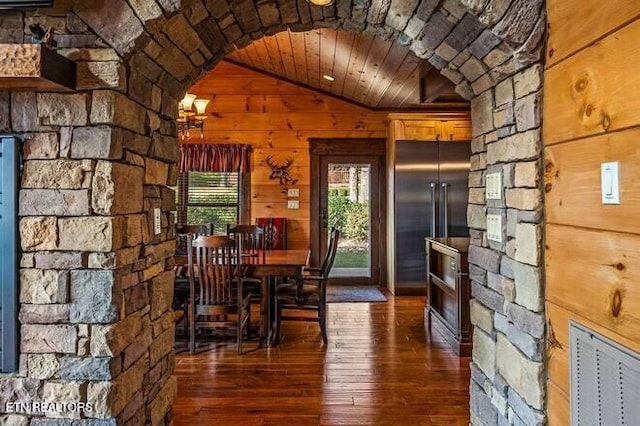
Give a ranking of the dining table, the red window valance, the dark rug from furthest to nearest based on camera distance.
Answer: the red window valance < the dark rug < the dining table

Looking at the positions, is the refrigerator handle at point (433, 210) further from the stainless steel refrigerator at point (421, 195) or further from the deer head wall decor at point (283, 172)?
the deer head wall decor at point (283, 172)

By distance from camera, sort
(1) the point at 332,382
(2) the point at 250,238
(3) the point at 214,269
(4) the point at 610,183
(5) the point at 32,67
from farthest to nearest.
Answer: (2) the point at 250,238 < (3) the point at 214,269 < (1) the point at 332,382 < (5) the point at 32,67 < (4) the point at 610,183

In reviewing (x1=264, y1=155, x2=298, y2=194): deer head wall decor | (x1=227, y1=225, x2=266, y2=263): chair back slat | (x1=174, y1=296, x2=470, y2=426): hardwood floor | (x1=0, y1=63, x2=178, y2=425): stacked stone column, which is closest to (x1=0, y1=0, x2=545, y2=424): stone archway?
(x1=0, y1=63, x2=178, y2=425): stacked stone column

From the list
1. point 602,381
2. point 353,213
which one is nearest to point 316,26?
point 602,381

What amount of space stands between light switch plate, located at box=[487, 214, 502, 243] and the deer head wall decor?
4952 millimetres

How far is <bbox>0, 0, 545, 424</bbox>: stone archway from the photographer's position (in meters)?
1.70

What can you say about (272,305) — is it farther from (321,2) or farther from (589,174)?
(589,174)

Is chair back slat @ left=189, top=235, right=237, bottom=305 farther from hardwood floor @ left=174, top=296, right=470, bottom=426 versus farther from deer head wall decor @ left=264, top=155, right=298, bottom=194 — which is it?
deer head wall decor @ left=264, top=155, right=298, bottom=194

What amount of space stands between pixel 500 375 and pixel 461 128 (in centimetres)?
490

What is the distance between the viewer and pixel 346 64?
5078mm

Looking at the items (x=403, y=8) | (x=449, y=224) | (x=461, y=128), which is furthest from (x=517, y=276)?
(x=461, y=128)

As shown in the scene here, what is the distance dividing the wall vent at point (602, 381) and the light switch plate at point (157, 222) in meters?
1.79

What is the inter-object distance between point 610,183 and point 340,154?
577cm

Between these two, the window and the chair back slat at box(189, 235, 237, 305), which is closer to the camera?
the chair back slat at box(189, 235, 237, 305)
